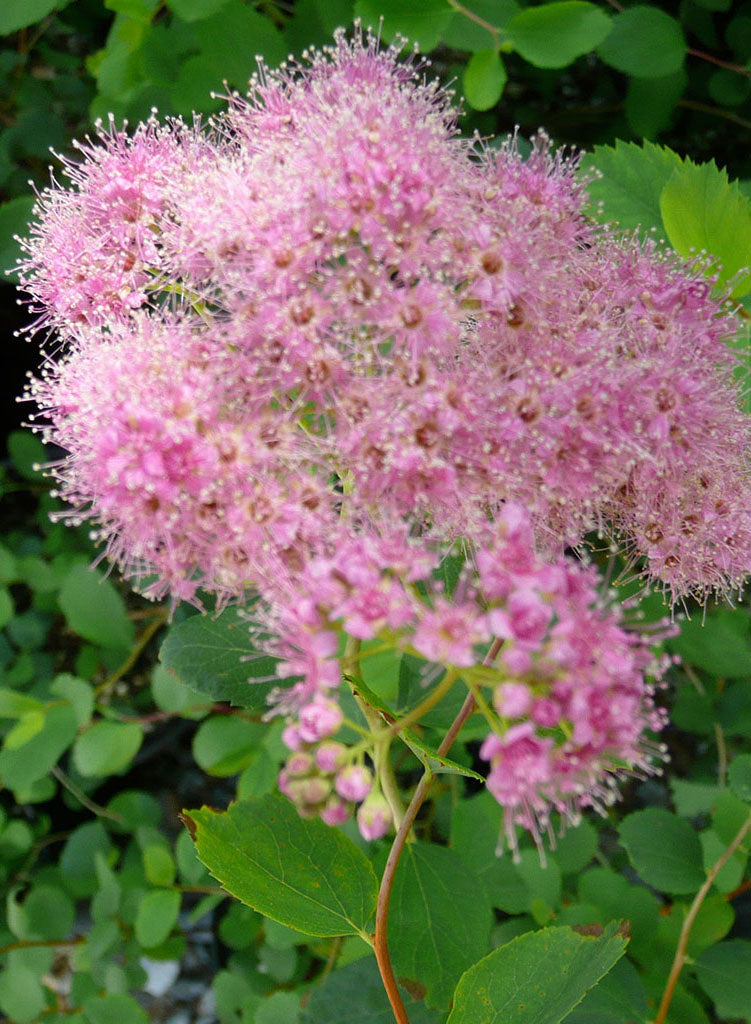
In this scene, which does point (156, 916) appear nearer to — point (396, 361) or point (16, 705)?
point (16, 705)

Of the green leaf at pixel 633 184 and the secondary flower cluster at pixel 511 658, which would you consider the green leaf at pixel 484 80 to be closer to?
the green leaf at pixel 633 184

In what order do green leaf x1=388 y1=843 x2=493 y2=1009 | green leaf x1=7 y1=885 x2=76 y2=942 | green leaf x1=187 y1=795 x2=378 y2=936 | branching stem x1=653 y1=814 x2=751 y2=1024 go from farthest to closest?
1. green leaf x1=7 y1=885 x2=76 y2=942
2. branching stem x1=653 y1=814 x2=751 y2=1024
3. green leaf x1=388 y1=843 x2=493 y2=1009
4. green leaf x1=187 y1=795 x2=378 y2=936

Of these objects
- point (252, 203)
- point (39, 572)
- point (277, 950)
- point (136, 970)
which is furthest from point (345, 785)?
point (39, 572)

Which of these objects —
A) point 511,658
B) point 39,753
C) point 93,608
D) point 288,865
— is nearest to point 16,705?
point 39,753

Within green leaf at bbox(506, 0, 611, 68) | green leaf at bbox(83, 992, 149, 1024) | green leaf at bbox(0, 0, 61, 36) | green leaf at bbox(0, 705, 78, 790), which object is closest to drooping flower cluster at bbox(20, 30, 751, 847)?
green leaf at bbox(506, 0, 611, 68)

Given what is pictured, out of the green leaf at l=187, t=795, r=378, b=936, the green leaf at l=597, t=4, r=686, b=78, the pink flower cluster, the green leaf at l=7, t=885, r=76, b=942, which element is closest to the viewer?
the pink flower cluster

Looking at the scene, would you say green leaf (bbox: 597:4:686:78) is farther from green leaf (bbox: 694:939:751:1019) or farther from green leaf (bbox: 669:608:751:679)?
green leaf (bbox: 694:939:751:1019)

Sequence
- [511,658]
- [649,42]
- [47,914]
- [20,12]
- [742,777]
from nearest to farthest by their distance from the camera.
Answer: [511,658] < [742,777] < [20,12] < [649,42] < [47,914]
